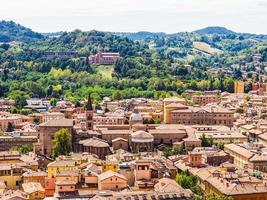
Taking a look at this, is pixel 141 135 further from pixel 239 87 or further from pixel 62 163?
pixel 239 87

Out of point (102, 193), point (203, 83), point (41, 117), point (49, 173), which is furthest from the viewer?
point (203, 83)

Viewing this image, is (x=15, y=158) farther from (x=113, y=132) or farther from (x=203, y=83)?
(x=203, y=83)

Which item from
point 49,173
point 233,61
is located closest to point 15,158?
point 49,173

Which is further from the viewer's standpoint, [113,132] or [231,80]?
[231,80]

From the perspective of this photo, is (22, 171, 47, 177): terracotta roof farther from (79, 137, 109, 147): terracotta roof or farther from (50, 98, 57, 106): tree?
(50, 98, 57, 106): tree

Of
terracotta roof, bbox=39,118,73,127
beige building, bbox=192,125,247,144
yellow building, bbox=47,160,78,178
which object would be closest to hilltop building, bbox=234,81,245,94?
beige building, bbox=192,125,247,144

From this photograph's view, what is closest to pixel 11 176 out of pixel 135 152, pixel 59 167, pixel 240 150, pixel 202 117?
pixel 59 167

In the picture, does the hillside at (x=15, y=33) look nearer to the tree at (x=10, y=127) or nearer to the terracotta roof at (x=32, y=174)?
the tree at (x=10, y=127)
